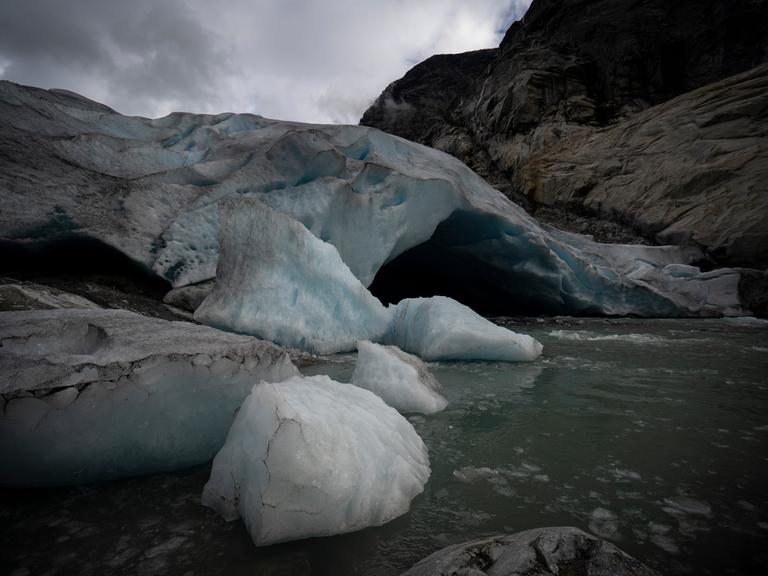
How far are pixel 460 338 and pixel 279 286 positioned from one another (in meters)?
1.86

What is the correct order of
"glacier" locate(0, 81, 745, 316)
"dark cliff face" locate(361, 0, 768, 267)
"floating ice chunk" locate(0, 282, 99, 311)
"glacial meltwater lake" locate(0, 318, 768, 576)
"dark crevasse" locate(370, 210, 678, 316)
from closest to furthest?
"glacial meltwater lake" locate(0, 318, 768, 576), "floating ice chunk" locate(0, 282, 99, 311), "glacier" locate(0, 81, 745, 316), "dark crevasse" locate(370, 210, 678, 316), "dark cliff face" locate(361, 0, 768, 267)

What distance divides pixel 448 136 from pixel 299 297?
1796 cm

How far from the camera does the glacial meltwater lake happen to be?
1.06 metres

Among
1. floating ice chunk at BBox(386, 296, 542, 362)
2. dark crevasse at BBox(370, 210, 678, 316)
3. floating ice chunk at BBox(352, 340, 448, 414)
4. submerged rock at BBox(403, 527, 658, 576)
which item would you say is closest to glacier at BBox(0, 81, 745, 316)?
dark crevasse at BBox(370, 210, 678, 316)

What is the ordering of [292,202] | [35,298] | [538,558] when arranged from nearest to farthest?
[538,558]
[35,298]
[292,202]

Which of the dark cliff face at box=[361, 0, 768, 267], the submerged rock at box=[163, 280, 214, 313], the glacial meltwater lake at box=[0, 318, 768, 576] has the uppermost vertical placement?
the dark cliff face at box=[361, 0, 768, 267]

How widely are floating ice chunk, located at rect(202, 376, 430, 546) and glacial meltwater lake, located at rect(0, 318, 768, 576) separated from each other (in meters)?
0.05

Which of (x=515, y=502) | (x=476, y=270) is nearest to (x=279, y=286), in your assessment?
(x=515, y=502)

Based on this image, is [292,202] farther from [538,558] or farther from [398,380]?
[538,558]

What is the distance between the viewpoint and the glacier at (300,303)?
12.5ft

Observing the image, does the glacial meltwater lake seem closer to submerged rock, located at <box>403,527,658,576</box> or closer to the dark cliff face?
submerged rock, located at <box>403,527,658,576</box>

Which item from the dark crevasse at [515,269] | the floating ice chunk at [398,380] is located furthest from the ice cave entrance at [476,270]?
the floating ice chunk at [398,380]

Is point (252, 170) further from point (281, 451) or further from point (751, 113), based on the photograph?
point (751, 113)

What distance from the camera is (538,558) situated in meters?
0.85
